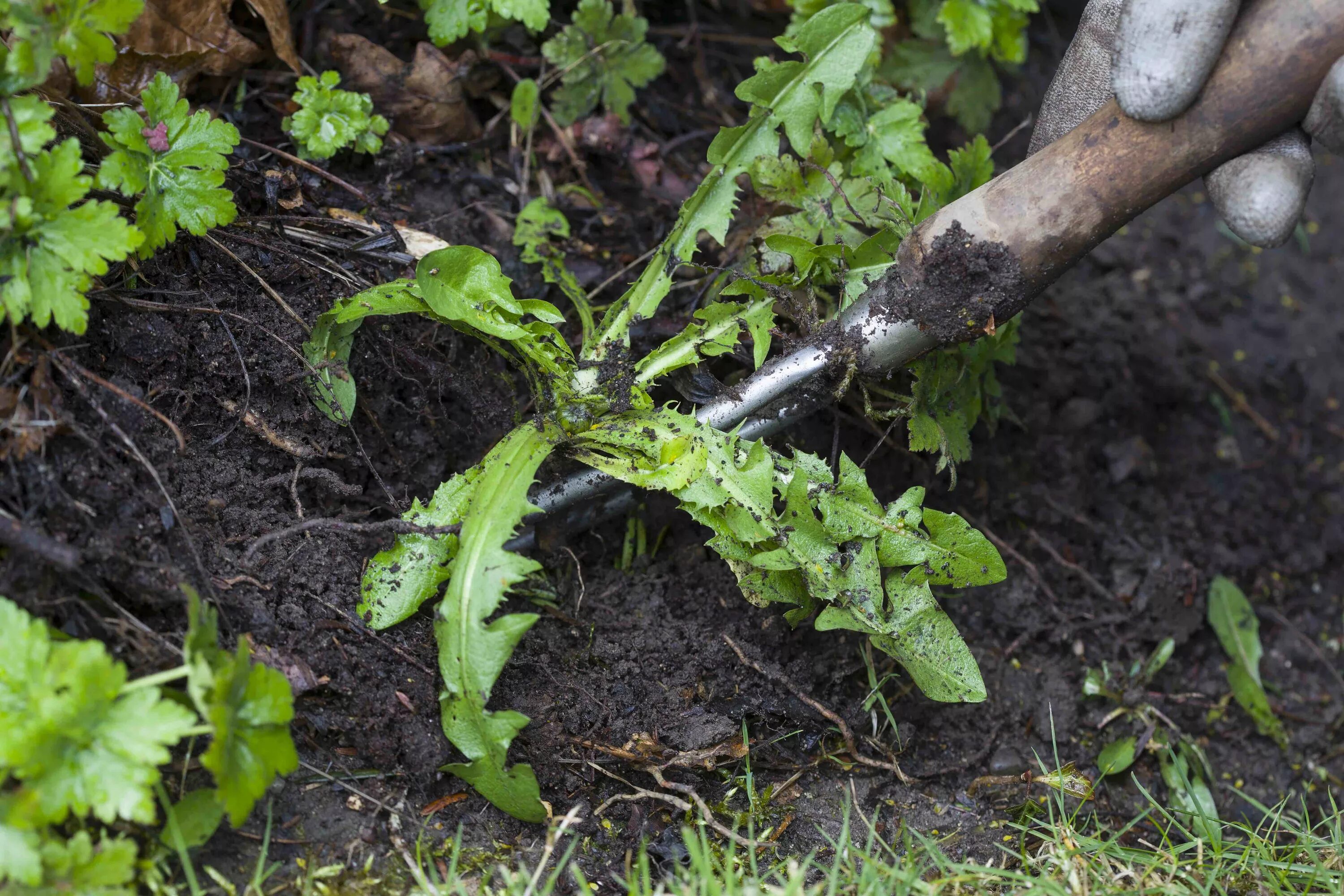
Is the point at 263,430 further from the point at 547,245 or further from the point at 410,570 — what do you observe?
the point at 547,245

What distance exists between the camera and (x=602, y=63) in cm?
299

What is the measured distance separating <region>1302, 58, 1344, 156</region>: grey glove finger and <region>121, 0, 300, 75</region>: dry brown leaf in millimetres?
2487

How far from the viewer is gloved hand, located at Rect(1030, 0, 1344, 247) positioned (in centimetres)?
191

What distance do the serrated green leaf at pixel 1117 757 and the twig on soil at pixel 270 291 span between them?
7.80 ft

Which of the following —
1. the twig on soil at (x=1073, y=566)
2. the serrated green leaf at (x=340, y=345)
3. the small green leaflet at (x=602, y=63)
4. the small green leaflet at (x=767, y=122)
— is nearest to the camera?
the serrated green leaf at (x=340, y=345)

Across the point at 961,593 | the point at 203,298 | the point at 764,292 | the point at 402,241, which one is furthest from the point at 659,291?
the point at 961,593

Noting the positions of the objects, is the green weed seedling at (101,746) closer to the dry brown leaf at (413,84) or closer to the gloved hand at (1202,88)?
the dry brown leaf at (413,84)

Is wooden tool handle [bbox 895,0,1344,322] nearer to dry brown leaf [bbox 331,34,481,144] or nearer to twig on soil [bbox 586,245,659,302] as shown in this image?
twig on soil [bbox 586,245,659,302]

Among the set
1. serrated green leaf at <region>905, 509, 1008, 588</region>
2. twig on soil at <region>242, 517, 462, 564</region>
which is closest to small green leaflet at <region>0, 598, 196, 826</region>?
twig on soil at <region>242, 517, 462, 564</region>

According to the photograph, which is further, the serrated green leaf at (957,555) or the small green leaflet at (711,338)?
the small green leaflet at (711,338)

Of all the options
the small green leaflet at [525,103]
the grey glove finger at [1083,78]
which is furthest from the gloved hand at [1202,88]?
the small green leaflet at [525,103]

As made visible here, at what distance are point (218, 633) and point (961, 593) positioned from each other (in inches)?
78.5

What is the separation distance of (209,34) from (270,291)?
80 cm

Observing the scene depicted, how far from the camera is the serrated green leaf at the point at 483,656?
2010mm
